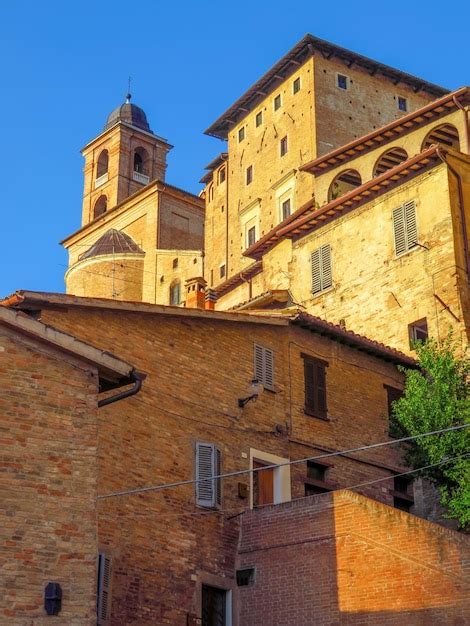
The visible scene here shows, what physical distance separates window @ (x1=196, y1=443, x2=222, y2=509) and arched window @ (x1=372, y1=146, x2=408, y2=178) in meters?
15.6

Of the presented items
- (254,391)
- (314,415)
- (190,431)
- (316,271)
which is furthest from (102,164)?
(190,431)

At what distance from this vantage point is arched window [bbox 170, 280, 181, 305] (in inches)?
2034

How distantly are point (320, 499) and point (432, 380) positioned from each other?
594cm

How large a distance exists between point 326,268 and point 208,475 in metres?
12.3

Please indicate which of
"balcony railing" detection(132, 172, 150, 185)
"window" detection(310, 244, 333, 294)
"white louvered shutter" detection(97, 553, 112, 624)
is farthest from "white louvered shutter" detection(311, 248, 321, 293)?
"balcony railing" detection(132, 172, 150, 185)

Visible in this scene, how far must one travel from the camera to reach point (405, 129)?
112 feet

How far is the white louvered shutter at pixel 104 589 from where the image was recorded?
1820cm

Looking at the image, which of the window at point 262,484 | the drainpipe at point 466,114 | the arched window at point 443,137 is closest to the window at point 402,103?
the arched window at point 443,137

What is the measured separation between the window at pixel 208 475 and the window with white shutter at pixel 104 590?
2921mm

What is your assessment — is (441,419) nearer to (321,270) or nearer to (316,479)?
(316,479)

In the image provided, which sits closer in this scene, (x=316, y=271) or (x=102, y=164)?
(x=316, y=271)

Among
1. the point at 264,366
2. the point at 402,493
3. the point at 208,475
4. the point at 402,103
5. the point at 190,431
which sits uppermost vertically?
the point at 402,103

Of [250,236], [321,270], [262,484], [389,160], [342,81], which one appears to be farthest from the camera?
[250,236]

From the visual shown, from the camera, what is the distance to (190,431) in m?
21.6
